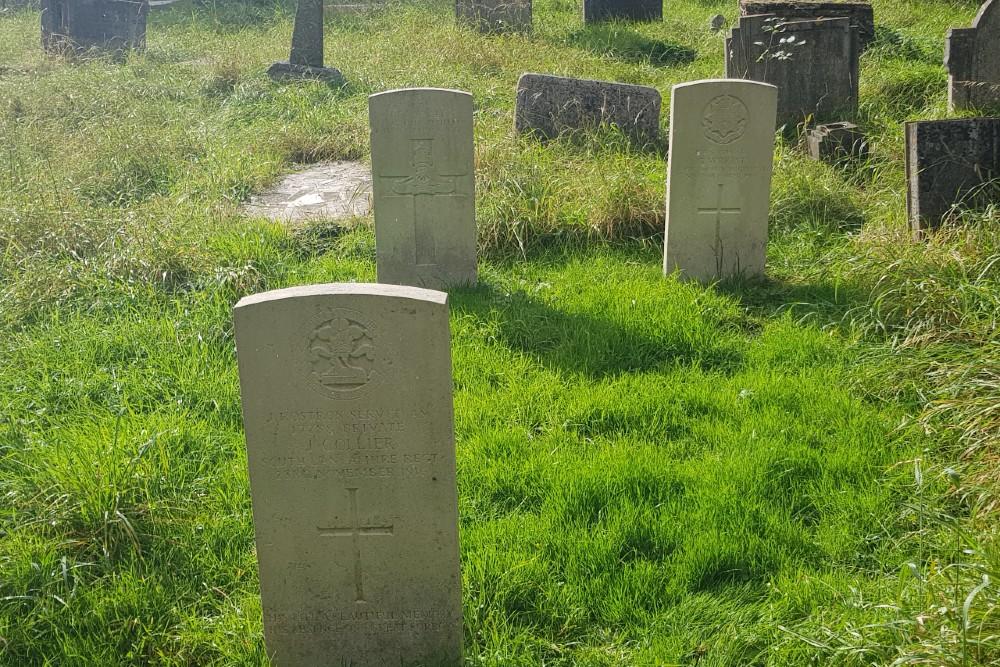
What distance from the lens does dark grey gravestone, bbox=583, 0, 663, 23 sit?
46.7 ft

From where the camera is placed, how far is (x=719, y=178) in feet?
20.4

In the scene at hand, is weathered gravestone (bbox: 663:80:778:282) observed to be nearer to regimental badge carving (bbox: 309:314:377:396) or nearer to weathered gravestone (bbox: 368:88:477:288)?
weathered gravestone (bbox: 368:88:477:288)

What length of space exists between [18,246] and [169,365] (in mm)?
2101

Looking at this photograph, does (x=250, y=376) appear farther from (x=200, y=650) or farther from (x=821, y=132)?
(x=821, y=132)

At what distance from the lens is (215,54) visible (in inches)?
534

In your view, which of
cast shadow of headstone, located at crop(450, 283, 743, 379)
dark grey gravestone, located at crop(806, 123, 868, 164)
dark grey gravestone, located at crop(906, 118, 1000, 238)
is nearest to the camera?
cast shadow of headstone, located at crop(450, 283, 743, 379)

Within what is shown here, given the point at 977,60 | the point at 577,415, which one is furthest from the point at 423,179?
the point at 977,60

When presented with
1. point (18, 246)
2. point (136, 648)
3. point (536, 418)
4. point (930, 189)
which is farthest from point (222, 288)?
point (930, 189)

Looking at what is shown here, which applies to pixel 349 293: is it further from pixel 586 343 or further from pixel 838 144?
pixel 838 144

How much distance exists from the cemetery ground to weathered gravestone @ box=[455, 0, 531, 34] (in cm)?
465

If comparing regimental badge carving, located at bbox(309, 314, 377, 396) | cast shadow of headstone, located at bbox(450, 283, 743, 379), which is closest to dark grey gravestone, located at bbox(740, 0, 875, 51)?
cast shadow of headstone, located at bbox(450, 283, 743, 379)

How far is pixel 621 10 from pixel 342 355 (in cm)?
1257

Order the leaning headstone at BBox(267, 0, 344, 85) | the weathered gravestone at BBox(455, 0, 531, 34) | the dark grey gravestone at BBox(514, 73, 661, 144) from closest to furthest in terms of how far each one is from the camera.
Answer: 1. the dark grey gravestone at BBox(514, 73, 661, 144)
2. the leaning headstone at BBox(267, 0, 344, 85)
3. the weathered gravestone at BBox(455, 0, 531, 34)

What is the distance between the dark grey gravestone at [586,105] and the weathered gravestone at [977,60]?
9.04ft
